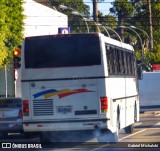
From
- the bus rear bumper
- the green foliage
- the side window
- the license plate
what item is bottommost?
the bus rear bumper

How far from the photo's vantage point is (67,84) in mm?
20859

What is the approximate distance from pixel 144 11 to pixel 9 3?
4540cm

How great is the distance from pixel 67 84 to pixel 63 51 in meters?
1.02

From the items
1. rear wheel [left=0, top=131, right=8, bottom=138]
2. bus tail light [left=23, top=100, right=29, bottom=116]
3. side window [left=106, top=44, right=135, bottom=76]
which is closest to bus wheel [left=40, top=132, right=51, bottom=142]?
bus tail light [left=23, top=100, right=29, bottom=116]

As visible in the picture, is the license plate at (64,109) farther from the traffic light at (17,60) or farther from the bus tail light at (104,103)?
the traffic light at (17,60)

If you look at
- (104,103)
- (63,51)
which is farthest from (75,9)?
(104,103)

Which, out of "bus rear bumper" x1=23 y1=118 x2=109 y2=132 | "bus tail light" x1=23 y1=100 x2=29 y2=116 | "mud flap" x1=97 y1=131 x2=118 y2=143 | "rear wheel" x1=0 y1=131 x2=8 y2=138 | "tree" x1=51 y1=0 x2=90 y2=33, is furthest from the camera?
"tree" x1=51 y1=0 x2=90 y2=33

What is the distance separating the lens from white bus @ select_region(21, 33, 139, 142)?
2072cm

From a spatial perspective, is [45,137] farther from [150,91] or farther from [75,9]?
[75,9]

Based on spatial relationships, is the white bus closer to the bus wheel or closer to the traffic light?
the bus wheel

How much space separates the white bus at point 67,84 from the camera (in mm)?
20719

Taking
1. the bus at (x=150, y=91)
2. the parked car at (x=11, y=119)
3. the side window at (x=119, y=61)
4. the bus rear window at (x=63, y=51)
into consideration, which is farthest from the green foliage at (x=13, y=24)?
the bus rear window at (x=63, y=51)

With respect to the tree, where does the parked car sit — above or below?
below

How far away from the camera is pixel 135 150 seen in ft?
57.9
